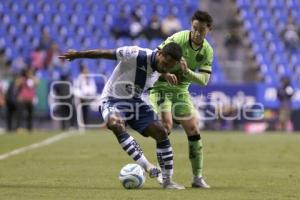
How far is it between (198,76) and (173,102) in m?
0.63

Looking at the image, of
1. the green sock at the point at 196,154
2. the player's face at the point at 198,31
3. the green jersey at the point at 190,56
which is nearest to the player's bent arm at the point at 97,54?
the green jersey at the point at 190,56

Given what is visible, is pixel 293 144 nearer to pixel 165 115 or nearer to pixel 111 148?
pixel 111 148

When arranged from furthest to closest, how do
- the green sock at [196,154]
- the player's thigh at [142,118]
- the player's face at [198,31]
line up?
1. the green sock at [196,154]
2. the player's face at [198,31]
3. the player's thigh at [142,118]

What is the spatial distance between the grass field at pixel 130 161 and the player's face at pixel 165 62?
4.78 feet

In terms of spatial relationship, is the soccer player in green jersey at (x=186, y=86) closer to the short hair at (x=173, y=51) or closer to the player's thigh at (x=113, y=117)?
the player's thigh at (x=113, y=117)

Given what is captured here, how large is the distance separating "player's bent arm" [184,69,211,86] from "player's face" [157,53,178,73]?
58cm

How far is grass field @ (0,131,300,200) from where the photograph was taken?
30.9ft

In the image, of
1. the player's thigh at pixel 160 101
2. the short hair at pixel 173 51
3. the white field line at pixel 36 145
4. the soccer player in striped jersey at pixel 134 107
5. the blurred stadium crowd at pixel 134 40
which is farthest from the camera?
the blurred stadium crowd at pixel 134 40

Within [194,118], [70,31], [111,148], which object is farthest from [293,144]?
[70,31]

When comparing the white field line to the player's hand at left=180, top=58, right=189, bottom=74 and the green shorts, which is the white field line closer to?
the green shorts

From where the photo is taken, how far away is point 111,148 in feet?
63.5

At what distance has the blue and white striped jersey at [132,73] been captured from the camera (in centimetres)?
984

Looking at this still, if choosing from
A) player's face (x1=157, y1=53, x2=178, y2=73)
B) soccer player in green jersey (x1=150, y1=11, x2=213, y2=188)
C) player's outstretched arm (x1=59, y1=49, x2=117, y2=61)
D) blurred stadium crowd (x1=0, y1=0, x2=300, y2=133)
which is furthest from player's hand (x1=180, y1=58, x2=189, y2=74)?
blurred stadium crowd (x1=0, y1=0, x2=300, y2=133)

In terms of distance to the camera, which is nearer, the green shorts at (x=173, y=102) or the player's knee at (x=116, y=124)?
the player's knee at (x=116, y=124)
